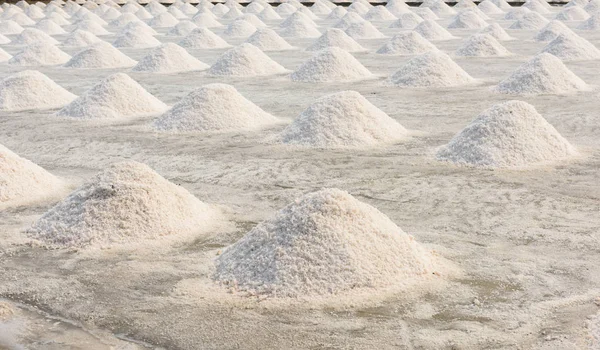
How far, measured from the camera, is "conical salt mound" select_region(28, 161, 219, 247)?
420 cm

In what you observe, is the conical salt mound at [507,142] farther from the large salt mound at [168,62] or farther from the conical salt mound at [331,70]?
the large salt mound at [168,62]

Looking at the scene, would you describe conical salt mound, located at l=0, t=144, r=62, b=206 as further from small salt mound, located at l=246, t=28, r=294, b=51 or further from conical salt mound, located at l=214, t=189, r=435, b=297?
small salt mound, located at l=246, t=28, r=294, b=51

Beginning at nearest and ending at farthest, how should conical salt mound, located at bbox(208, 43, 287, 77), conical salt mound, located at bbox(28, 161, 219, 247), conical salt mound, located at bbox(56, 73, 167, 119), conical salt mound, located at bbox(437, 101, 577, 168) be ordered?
conical salt mound, located at bbox(28, 161, 219, 247), conical salt mound, located at bbox(437, 101, 577, 168), conical salt mound, located at bbox(56, 73, 167, 119), conical salt mound, located at bbox(208, 43, 287, 77)

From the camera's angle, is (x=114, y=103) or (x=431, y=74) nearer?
(x=114, y=103)

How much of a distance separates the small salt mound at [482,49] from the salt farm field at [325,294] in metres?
4.71

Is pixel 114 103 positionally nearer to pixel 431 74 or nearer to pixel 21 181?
pixel 21 181

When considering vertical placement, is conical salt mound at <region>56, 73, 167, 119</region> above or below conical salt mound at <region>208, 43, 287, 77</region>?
above

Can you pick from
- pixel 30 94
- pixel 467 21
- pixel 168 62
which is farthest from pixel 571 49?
pixel 30 94

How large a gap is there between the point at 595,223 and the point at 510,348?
5.70ft

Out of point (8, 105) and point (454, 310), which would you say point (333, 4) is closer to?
point (8, 105)

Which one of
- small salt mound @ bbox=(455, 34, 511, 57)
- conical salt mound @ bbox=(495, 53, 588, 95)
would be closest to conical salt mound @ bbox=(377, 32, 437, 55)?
small salt mound @ bbox=(455, 34, 511, 57)

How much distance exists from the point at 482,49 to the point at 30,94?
22.2 ft

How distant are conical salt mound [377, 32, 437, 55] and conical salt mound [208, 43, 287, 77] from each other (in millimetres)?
2423

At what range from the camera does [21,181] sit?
5270mm
